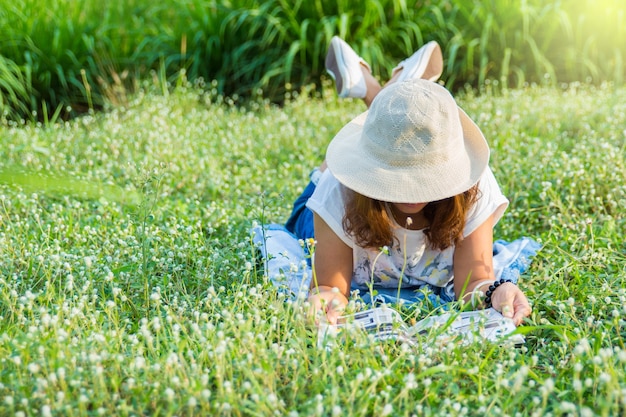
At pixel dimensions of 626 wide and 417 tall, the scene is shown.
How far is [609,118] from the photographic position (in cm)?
500

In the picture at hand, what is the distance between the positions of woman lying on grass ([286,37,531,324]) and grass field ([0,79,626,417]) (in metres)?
0.23

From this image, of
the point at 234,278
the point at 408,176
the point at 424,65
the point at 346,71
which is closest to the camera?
the point at 408,176

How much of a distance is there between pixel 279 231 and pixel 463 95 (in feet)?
11.1

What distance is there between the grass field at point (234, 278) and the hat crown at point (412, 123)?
2.07ft

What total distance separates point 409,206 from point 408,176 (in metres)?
0.23

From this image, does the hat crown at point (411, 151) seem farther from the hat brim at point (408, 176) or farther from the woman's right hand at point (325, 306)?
the woman's right hand at point (325, 306)

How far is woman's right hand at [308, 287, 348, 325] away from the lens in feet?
7.92

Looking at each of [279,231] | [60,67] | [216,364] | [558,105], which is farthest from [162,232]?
[60,67]

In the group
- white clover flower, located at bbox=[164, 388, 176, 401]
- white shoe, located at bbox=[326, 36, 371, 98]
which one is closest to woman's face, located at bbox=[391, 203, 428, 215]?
white clover flower, located at bbox=[164, 388, 176, 401]

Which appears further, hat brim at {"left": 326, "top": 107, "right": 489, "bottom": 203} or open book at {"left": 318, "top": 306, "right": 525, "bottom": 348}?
hat brim at {"left": 326, "top": 107, "right": 489, "bottom": 203}

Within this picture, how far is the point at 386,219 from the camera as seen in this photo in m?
2.84

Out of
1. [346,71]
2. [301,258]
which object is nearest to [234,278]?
[301,258]

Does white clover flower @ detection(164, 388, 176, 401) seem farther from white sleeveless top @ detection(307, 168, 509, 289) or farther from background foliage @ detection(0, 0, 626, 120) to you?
background foliage @ detection(0, 0, 626, 120)

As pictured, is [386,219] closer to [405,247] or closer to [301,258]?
[405,247]
